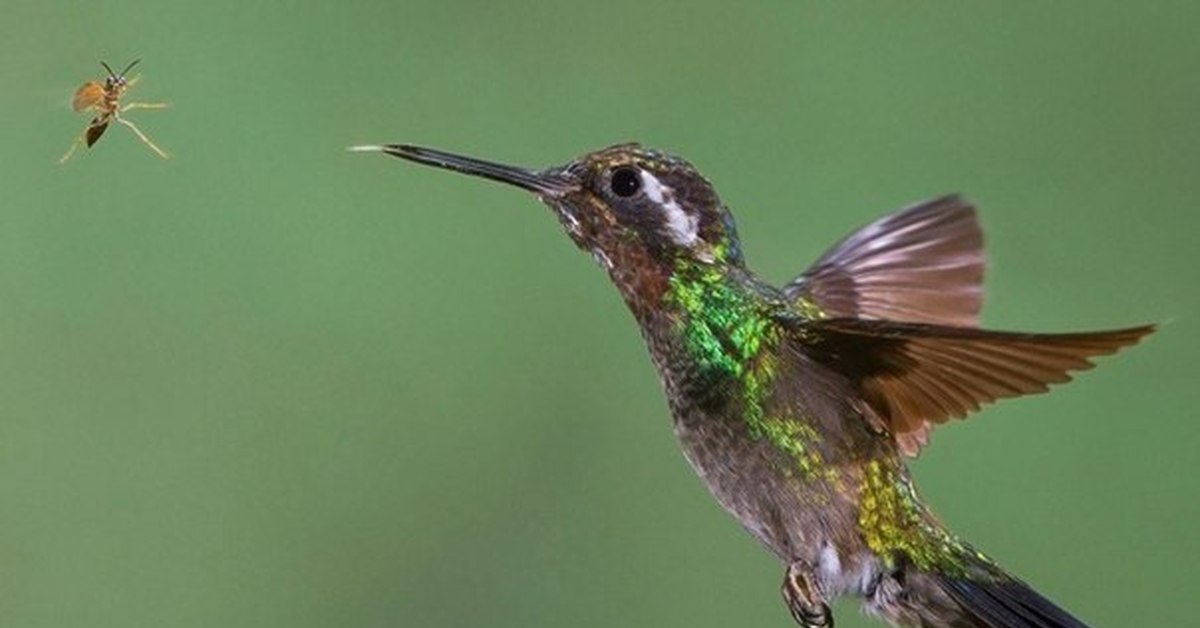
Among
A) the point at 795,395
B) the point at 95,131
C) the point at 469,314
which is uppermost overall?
the point at 469,314

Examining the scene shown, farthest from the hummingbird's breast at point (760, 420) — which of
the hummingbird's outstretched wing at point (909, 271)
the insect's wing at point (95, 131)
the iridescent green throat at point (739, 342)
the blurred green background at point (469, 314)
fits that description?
the blurred green background at point (469, 314)

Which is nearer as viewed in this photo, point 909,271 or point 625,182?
point 625,182

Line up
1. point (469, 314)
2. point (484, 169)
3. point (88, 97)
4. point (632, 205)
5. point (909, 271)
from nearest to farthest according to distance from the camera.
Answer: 1. point (484, 169)
2. point (632, 205)
3. point (88, 97)
4. point (909, 271)
5. point (469, 314)

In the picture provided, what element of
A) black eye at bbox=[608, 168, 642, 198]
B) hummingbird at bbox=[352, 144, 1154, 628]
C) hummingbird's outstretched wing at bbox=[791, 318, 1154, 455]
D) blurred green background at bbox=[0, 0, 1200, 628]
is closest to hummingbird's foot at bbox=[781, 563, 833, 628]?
hummingbird at bbox=[352, 144, 1154, 628]

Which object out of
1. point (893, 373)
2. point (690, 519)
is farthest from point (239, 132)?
point (893, 373)

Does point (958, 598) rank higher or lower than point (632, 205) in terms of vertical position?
lower

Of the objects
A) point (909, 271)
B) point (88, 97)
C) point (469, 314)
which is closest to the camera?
point (88, 97)

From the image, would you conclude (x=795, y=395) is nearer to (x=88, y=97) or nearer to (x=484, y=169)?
(x=484, y=169)

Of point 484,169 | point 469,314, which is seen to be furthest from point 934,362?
point 469,314
